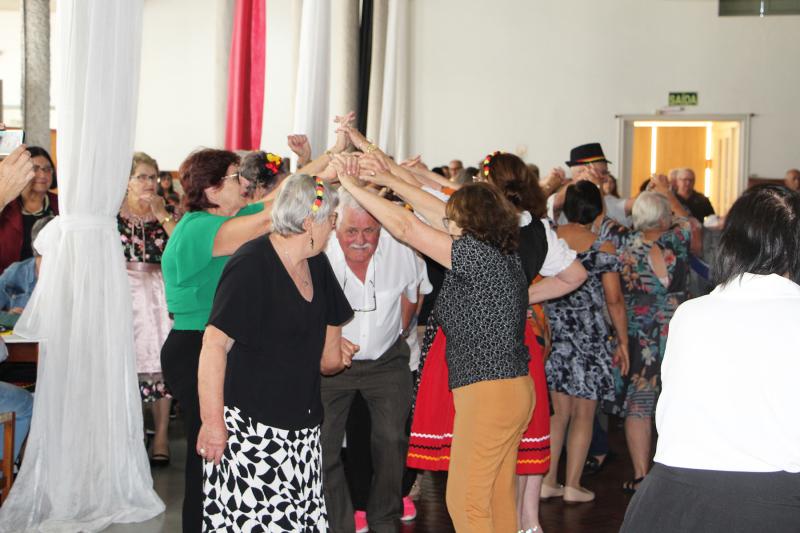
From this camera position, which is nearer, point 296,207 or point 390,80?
point 296,207

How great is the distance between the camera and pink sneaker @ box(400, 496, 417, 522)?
4641mm

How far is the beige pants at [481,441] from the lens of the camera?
10.6ft

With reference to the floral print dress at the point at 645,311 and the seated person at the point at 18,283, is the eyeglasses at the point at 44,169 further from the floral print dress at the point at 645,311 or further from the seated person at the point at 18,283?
the floral print dress at the point at 645,311

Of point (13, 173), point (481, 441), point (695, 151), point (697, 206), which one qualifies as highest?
point (695, 151)

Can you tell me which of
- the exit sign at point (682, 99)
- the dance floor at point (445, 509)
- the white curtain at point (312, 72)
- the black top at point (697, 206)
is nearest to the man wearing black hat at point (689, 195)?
the black top at point (697, 206)

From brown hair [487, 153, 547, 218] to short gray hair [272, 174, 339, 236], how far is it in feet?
3.73

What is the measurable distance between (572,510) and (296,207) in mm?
2681

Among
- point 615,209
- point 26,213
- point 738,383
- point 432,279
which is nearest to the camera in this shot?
point 738,383

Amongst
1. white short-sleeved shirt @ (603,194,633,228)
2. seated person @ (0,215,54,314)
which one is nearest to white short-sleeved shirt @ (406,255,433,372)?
seated person @ (0,215,54,314)

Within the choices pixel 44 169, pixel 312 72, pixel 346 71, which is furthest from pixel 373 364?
pixel 346 71

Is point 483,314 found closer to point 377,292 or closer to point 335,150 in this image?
point 377,292

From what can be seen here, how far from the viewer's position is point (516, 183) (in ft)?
12.9

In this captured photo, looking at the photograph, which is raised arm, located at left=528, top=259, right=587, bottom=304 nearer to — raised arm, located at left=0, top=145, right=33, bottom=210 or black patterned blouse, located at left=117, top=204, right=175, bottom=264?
raised arm, located at left=0, top=145, right=33, bottom=210

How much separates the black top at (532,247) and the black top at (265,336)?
3.79 feet
